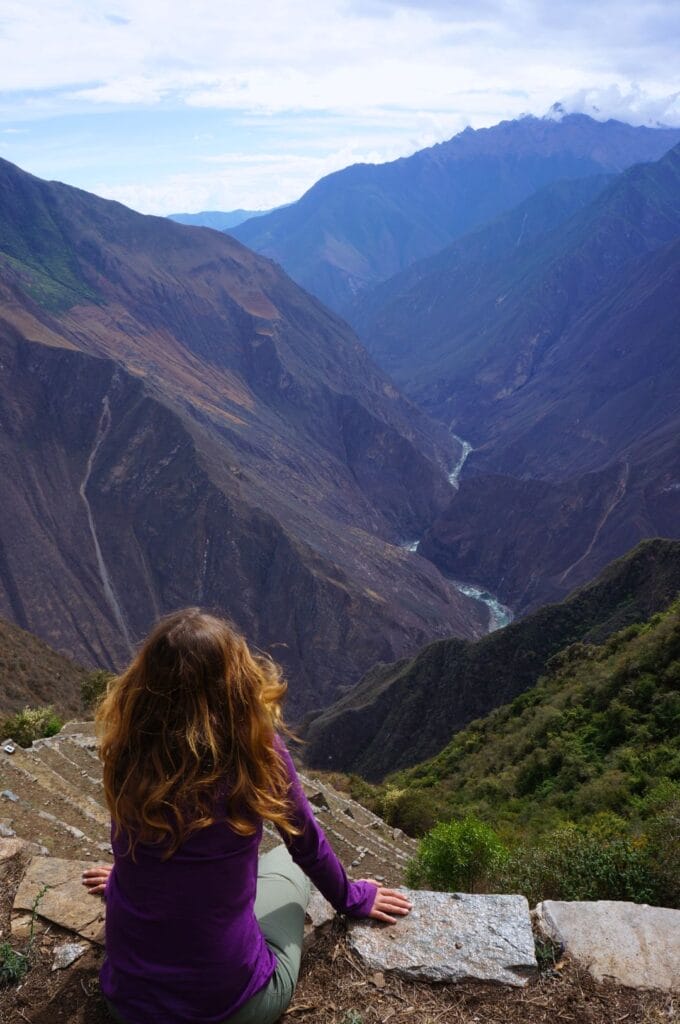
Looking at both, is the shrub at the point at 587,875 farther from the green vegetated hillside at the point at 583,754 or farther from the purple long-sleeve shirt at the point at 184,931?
the green vegetated hillside at the point at 583,754

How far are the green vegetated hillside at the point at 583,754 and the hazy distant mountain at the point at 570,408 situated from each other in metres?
62.6

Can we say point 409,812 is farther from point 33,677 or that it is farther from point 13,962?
point 33,677

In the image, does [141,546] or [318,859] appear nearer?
[318,859]

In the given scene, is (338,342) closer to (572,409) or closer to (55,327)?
(572,409)

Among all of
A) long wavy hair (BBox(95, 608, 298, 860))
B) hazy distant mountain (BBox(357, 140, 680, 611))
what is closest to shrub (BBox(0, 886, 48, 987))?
long wavy hair (BBox(95, 608, 298, 860))

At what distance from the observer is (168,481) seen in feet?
236

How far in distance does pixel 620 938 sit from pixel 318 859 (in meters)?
1.87

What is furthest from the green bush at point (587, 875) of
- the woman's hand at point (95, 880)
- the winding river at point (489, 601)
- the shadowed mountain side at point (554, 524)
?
the shadowed mountain side at point (554, 524)

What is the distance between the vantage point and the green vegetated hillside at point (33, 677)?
26500 millimetres

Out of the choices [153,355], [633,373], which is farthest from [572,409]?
[153,355]

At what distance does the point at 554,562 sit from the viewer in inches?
3556

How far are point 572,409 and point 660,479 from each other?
155 ft

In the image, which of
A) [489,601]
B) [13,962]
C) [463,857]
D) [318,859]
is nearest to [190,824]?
[318,859]

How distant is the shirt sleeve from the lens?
3.86m
